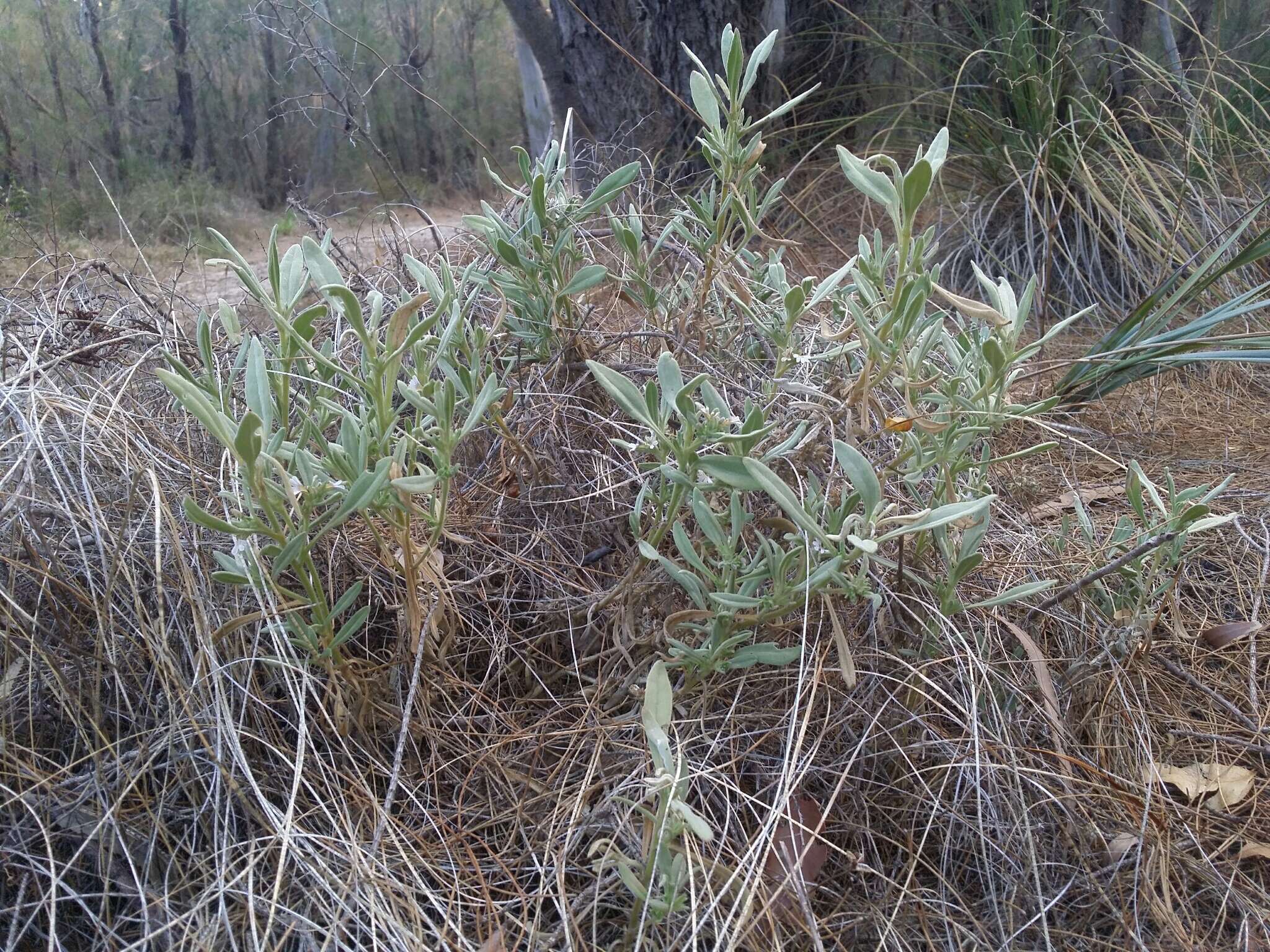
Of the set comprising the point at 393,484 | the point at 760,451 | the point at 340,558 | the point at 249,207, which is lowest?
the point at 249,207

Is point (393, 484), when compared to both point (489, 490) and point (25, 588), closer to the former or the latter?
point (489, 490)

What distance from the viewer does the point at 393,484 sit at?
35.8 inches

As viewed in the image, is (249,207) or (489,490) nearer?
(489,490)

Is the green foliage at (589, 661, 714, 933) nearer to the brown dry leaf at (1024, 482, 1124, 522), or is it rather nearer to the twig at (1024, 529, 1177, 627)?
the twig at (1024, 529, 1177, 627)

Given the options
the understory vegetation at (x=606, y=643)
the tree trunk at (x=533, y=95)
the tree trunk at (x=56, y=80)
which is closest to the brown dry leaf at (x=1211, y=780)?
the understory vegetation at (x=606, y=643)

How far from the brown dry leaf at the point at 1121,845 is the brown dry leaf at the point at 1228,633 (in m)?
0.41

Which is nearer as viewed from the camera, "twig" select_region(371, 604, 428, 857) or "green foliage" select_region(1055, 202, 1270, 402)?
"twig" select_region(371, 604, 428, 857)

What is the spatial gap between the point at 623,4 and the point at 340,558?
265 cm

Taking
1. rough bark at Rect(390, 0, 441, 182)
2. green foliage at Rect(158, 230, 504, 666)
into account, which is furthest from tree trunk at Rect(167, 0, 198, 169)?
green foliage at Rect(158, 230, 504, 666)

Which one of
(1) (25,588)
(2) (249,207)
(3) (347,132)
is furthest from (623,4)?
(2) (249,207)

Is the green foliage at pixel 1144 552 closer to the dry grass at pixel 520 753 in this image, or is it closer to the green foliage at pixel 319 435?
the dry grass at pixel 520 753

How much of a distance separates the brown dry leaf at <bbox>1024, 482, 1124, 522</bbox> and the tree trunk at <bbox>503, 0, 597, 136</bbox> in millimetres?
2350

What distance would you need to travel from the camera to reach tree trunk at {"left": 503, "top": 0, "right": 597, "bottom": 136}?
349 centimetres

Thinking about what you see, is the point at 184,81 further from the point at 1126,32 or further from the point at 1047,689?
the point at 1047,689
